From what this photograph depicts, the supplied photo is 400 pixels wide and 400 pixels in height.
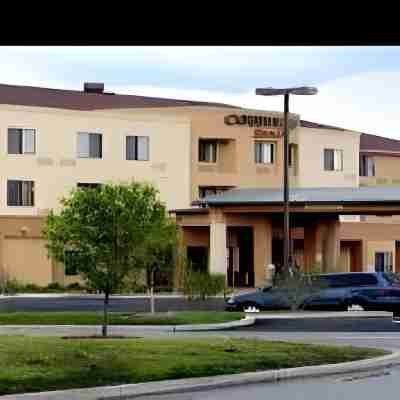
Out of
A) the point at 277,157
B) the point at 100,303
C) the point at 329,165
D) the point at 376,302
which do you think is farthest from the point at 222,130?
the point at 376,302

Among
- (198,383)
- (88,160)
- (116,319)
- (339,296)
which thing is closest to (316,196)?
(88,160)

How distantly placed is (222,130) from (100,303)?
23.5m

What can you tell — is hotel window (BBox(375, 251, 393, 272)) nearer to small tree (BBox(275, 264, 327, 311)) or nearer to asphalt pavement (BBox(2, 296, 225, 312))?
asphalt pavement (BBox(2, 296, 225, 312))

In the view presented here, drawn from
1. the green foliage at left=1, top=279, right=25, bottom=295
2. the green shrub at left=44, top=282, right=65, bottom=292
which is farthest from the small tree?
the green shrub at left=44, top=282, right=65, bottom=292

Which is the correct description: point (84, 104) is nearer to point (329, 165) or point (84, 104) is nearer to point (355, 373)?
point (329, 165)

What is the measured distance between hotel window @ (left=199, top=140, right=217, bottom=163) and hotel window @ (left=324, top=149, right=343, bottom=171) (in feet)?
29.3

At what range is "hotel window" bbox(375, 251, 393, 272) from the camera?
7762 centimetres

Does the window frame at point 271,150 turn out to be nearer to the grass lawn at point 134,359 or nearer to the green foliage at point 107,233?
the green foliage at point 107,233

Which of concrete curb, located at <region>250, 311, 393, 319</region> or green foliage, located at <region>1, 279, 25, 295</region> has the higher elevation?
green foliage, located at <region>1, 279, 25, 295</region>

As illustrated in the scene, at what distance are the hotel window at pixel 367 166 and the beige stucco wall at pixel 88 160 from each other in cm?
2184

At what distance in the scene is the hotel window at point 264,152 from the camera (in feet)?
245

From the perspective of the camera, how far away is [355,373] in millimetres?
22109

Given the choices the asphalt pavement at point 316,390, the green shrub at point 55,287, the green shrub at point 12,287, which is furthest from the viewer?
the green shrub at point 55,287

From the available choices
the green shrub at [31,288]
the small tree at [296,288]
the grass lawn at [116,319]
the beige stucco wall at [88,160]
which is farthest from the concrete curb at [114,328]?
the beige stucco wall at [88,160]
